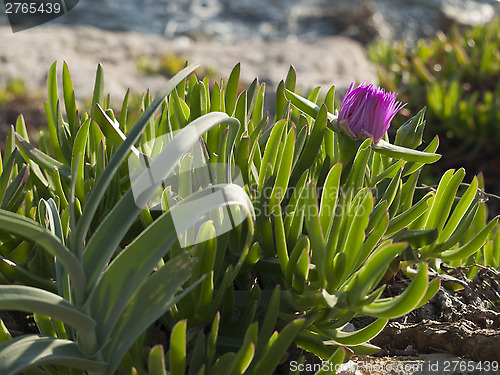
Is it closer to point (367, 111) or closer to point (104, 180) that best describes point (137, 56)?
point (367, 111)

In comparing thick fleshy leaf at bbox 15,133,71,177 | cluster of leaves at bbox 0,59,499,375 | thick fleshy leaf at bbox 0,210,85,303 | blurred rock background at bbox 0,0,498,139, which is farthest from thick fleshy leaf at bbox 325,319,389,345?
blurred rock background at bbox 0,0,498,139

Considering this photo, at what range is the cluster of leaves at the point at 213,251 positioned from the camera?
740 millimetres

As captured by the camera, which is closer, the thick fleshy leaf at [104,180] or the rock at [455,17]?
the thick fleshy leaf at [104,180]

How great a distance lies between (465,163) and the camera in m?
2.79

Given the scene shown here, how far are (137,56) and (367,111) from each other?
15.3 feet

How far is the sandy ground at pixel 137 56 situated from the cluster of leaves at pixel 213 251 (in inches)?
104

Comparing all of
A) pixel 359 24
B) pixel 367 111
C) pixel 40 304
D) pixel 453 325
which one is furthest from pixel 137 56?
pixel 40 304

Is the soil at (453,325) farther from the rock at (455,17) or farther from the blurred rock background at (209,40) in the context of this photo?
the rock at (455,17)

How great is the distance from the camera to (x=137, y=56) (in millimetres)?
5398

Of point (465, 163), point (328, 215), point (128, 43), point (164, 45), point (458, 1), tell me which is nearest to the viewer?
point (328, 215)

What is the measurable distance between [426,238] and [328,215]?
0.23 m

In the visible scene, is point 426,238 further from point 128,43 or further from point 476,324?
point 128,43

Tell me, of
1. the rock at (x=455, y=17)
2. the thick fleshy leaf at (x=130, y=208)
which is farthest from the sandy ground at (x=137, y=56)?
the thick fleshy leaf at (x=130, y=208)

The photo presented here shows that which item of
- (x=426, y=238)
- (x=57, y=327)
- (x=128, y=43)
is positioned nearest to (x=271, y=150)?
(x=426, y=238)
